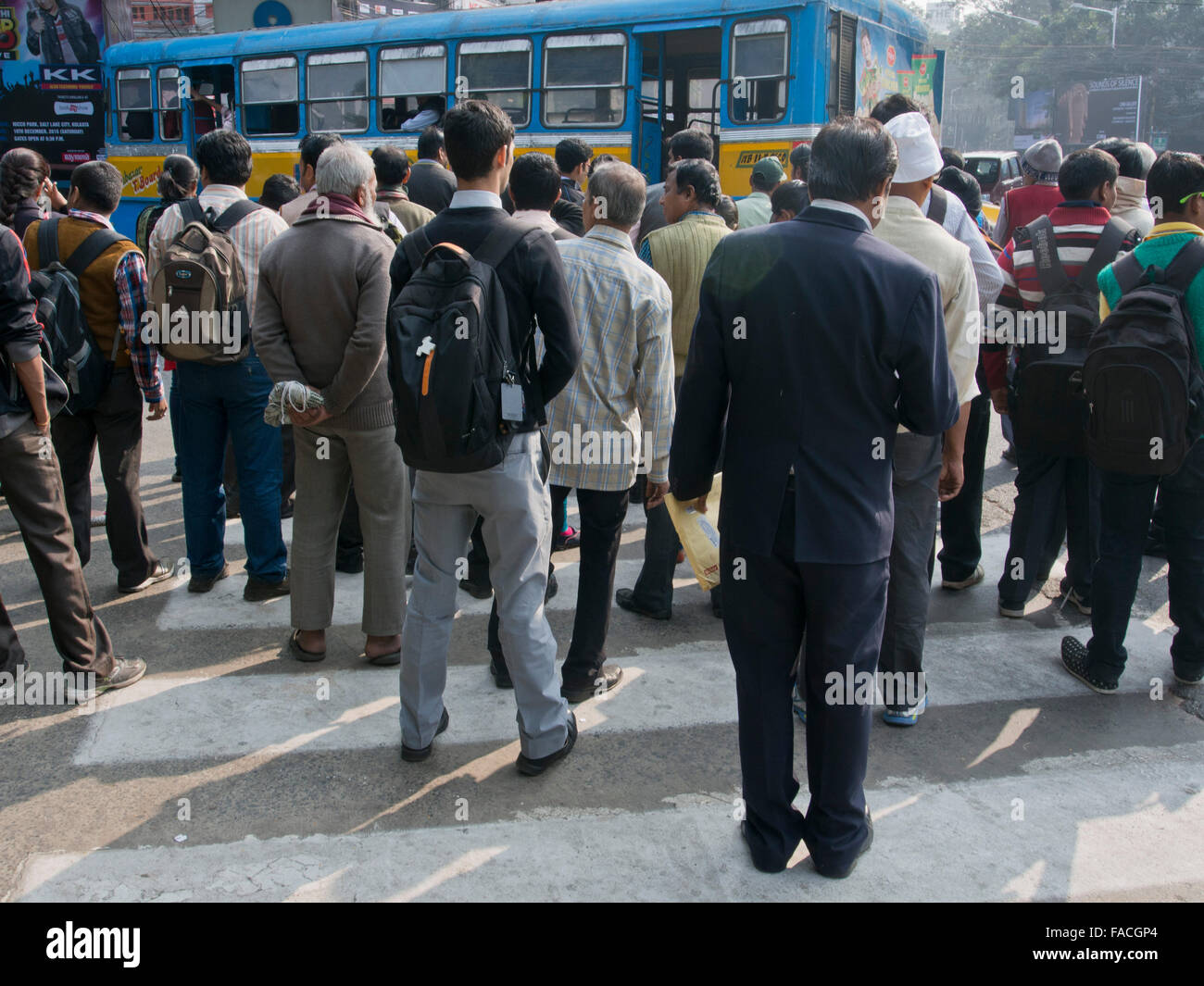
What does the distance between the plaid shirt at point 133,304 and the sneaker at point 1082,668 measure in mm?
4497

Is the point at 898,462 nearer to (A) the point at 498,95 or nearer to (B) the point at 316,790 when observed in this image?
(B) the point at 316,790

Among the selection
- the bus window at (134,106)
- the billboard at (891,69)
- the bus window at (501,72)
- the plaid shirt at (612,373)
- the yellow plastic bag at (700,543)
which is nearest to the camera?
the yellow plastic bag at (700,543)

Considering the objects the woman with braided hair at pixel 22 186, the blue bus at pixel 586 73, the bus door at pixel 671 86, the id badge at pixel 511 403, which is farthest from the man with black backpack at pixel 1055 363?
the bus door at pixel 671 86

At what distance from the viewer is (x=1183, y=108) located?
4825 centimetres

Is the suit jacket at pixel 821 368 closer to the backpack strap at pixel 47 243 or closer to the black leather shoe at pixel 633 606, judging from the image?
the black leather shoe at pixel 633 606

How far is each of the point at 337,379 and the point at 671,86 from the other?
9.83 meters

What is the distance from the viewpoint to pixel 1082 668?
14.8ft

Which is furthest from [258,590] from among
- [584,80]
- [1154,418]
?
[584,80]

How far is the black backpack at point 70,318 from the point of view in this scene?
15.4 feet

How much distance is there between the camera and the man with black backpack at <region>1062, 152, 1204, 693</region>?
408 cm

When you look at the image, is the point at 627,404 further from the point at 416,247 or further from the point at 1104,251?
the point at 1104,251

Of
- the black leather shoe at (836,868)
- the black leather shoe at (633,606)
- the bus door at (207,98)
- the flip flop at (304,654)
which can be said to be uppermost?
the bus door at (207,98)

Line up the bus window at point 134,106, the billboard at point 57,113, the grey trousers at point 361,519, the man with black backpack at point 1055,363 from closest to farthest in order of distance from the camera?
the grey trousers at point 361,519 → the man with black backpack at point 1055,363 → the bus window at point 134,106 → the billboard at point 57,113

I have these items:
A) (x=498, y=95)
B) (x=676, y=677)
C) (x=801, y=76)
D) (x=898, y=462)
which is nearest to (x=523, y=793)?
(x=676, y=677)
